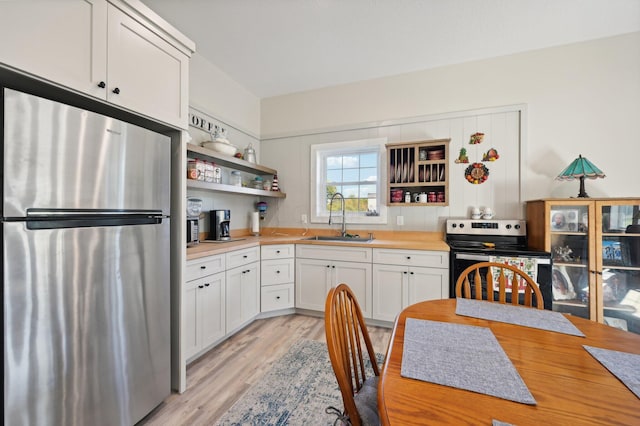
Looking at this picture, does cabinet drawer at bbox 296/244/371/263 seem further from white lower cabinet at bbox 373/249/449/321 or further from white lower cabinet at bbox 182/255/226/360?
white lower cabinet at bbox 182/255/226/360

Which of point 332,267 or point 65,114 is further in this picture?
point 332,267

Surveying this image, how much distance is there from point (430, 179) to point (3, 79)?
317cm

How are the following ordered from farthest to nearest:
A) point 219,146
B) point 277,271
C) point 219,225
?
1. point 277,271
2. point 219,225
3. point 219,146

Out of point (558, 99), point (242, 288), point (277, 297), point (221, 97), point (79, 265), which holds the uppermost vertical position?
point (221, 97)

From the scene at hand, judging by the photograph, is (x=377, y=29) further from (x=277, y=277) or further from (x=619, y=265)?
(x=619, y=265)

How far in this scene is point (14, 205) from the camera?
976mm

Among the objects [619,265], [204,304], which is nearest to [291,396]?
[204,304]

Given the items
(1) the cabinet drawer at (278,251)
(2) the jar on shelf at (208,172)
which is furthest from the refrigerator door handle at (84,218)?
(1) the cabinet drawer at (278,251)

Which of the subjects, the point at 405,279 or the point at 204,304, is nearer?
the point at 204,304

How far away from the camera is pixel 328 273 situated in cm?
289

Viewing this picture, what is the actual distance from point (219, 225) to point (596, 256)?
3512mm

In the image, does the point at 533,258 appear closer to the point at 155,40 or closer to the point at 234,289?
the point at 234,289

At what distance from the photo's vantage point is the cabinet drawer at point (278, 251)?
2875mm

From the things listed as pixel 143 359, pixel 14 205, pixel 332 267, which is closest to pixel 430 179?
pixel 332 267
